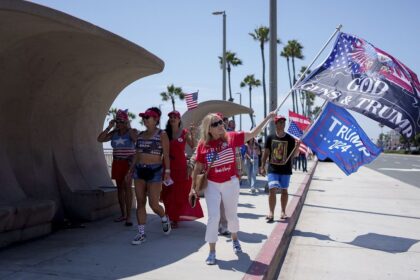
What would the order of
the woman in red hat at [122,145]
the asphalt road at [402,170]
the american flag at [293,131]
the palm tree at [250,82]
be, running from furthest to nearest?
1. the palm tree at [250,82]
2. the asphalt road at [402,170]
3. the american flag at [293,131]
4. the woman in red hat at [122,145]

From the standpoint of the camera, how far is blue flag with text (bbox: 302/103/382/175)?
7.57 meters

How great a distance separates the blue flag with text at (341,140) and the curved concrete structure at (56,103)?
9.37 feet

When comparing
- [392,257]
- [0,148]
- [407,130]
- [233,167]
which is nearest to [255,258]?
[233,167]

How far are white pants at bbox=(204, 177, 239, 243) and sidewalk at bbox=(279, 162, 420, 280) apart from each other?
1.02 metres

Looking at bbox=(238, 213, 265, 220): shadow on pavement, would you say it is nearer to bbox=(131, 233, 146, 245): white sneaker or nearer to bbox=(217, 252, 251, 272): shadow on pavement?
bbox=(131, 233, 146, 245): white sneaker

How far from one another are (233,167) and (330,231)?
3674 millimetres

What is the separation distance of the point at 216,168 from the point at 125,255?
1491 mm

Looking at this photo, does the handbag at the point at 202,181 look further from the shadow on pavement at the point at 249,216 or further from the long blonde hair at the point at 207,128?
the shadow on pavement at the point at 249,216

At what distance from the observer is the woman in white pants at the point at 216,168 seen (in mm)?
5195

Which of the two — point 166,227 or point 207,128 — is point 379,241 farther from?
point 207,128

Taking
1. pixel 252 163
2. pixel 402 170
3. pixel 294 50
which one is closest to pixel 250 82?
pixel 294 50

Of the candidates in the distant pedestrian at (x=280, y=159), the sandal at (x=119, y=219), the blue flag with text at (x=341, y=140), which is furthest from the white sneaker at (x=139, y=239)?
the blue flag with text at (x=341, y=140)

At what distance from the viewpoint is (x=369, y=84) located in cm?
739

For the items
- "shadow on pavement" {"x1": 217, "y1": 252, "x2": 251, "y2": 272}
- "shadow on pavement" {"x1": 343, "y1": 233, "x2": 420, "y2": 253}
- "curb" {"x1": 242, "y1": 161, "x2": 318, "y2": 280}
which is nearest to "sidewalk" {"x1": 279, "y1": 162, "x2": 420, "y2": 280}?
"shadow on pavement" {"x1": 343, "y1": 233, "x2": 420, "y2": 253}
